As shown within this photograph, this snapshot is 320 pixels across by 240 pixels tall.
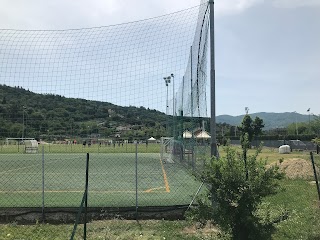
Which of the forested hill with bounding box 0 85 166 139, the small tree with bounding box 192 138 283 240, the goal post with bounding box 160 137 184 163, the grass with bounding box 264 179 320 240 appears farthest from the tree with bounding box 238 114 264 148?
the small tree with bounding box 192 138 283 240

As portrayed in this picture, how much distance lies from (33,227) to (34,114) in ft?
34.9

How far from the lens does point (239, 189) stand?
593 centimetres

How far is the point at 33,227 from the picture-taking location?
8.11 m

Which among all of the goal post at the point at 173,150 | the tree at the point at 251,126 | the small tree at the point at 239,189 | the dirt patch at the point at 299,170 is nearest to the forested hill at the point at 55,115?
the goal post at the point at 173,150

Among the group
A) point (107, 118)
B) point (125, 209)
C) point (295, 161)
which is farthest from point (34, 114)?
point (295, 161)

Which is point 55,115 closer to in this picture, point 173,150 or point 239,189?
point 173,150

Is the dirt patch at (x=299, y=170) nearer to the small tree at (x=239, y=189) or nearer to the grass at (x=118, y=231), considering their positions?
the grass at (x=118, y=231)

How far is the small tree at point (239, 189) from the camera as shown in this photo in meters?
5.87

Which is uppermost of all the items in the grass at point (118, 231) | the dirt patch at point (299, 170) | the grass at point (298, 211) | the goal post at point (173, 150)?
the goal post at point (173, 150)

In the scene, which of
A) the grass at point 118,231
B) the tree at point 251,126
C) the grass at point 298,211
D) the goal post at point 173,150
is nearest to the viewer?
the grass at point 298,211

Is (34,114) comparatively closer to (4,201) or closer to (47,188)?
(47,188)

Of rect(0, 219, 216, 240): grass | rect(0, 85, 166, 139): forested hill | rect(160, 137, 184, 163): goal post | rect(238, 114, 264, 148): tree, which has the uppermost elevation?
rect(238, 114, 264, 148): tree

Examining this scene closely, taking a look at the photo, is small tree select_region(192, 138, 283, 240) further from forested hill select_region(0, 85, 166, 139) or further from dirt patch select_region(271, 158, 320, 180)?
dirt patch select_region(271, 158, 320, 180)

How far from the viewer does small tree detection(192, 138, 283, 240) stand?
19.2 feet
